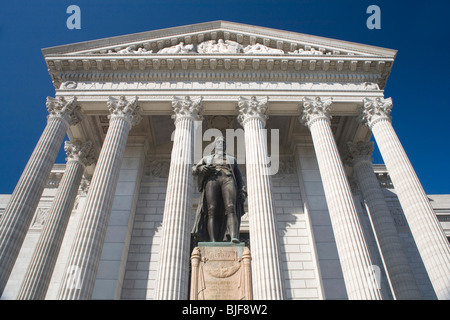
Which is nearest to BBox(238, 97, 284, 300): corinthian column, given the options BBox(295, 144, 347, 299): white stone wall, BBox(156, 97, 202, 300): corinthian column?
BBox(156, 97, 202, 300): corinthian column

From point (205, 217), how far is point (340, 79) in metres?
13.8

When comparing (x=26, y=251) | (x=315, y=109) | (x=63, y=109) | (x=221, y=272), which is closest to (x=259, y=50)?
(x=315, y=109)

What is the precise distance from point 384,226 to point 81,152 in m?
18.2

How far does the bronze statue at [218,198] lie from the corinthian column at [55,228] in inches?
385

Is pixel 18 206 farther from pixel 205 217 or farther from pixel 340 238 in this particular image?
pixel 340 238

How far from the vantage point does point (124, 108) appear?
19.4 m

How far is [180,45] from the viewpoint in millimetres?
21797

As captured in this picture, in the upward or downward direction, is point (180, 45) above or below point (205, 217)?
above

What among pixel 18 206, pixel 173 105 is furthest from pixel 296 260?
pixel 18 206

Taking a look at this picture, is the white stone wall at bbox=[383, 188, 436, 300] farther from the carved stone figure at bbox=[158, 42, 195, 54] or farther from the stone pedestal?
the carved stone figure at bbox=[158, 42, 195, 54]

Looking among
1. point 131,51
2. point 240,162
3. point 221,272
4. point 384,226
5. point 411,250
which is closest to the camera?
point 221,272

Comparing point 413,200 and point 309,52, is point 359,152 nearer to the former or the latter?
point 413,200

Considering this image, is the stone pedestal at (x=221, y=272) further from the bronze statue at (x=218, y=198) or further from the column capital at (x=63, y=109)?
the column capital at (x=63, y=109)

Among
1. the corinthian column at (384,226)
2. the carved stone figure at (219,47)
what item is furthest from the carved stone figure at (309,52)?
the corinthian column at (384,226)
